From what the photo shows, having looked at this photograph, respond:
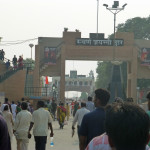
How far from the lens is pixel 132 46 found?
53156mm

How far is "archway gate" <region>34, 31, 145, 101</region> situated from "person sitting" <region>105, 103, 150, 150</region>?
160 ft

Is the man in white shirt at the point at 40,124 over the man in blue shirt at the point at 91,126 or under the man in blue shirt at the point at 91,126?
under

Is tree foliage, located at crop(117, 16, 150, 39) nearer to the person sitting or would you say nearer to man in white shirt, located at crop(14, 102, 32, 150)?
man in white shirt, located at crop(14, 102, 32, 150)

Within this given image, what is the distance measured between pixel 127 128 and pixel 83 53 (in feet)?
161

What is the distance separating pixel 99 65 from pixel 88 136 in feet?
304

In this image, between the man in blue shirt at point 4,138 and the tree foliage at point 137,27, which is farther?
the tree foliage at point 137,27

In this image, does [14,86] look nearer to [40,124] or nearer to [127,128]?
[40,124]

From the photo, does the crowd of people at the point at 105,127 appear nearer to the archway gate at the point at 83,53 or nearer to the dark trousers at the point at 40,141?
the dark trousers at the point at 40,141

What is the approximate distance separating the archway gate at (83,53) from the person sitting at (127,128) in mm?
48766

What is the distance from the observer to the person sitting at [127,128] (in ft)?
10.4

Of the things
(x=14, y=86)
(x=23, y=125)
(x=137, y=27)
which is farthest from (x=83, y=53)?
(x=23, y=125)

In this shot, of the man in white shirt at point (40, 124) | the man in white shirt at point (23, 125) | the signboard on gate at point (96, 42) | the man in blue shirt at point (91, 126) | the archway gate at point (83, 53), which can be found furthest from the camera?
the signboard on gate at point (96, 42)

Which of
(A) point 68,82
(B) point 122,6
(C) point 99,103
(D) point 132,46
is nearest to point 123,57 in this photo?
(D) point 132,46

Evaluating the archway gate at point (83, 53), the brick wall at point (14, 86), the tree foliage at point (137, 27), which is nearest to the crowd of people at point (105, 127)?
the brick wall at point (14, 86)
